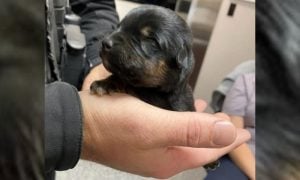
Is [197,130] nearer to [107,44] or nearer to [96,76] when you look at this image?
[107,44]

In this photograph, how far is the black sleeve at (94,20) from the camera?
855 mm

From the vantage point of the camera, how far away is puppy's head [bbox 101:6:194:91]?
0.49 meters

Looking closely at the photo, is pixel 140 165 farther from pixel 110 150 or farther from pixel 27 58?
pixel 27 58

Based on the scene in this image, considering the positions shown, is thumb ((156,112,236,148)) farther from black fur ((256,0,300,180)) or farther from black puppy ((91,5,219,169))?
black fur ((256,0,300,180))

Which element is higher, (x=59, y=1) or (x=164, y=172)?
(x=59, y=1)

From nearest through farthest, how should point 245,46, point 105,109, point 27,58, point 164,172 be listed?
point 27,58
point 105,109
point 164,172
point 245,46

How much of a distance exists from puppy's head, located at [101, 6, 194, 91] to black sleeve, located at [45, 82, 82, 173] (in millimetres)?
146

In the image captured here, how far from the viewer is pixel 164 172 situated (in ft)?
1.87

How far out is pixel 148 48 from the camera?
1.66 ft

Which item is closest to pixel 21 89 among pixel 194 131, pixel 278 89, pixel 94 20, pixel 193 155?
pixel 278 89

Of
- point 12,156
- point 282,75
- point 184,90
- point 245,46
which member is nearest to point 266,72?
point 282,75

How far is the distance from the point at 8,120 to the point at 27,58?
27mm

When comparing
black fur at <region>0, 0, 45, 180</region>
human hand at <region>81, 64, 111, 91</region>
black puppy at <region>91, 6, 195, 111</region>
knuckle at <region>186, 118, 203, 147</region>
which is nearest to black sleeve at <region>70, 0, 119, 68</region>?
human hand at <region>81, 64, 111, 91</region>

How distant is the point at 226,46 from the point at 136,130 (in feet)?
4.09
